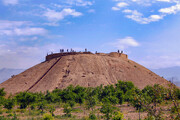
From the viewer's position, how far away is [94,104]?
92.7ft

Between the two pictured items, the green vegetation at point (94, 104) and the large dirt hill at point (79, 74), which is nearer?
the green vegetation at point (94, 104)

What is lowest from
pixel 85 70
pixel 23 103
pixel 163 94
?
pixel 23 103

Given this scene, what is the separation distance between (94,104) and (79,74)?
43.8m

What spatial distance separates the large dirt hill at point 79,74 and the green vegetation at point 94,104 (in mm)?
20875

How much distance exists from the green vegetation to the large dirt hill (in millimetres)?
20875

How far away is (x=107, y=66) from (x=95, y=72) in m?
7.75

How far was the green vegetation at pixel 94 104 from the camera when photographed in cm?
661

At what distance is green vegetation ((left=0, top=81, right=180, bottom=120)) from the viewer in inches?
260

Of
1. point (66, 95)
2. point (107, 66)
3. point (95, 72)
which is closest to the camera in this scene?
point (66, 95)

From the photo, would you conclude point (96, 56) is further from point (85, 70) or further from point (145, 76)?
point (145, 76)

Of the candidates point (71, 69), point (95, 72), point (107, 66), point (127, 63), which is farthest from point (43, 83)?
point (127, 63)

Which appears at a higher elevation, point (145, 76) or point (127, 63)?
point (127, 63)

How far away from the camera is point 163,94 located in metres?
6.60

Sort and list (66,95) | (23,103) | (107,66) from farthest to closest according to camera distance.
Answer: (107,66) < (66,95) < (23,103)
